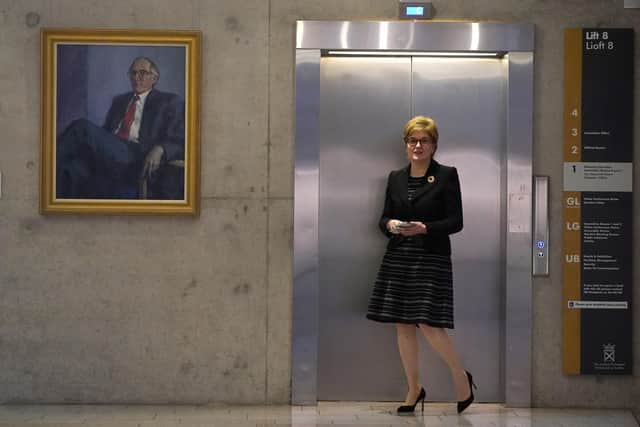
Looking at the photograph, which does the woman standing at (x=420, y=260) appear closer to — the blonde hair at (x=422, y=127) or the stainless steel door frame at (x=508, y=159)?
Answer: the blonde hair at (x=422, y=127)

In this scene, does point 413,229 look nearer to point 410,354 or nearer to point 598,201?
point 410,354

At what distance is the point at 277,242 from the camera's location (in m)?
7.13

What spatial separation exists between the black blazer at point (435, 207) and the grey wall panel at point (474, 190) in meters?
0.39

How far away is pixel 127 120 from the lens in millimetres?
7070

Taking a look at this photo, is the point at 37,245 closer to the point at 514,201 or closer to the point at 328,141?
the point at 328,141

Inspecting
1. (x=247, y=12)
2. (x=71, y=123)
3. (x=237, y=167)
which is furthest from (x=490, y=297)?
(x=71, y=123)

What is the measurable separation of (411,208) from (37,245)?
2509mm

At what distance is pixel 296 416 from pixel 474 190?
6.46 feet

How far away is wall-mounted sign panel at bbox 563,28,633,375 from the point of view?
7.10 m

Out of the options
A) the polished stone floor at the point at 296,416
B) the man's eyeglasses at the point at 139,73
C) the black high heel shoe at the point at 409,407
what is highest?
the man's eyeglasses at the point at 139,73

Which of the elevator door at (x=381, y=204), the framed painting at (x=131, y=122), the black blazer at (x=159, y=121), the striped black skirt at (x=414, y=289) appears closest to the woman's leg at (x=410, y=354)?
Result: the striped black skirt at (x=414, y=289)

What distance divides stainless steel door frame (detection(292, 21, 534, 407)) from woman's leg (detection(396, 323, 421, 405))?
59 cm

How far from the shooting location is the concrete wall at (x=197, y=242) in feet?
23.3

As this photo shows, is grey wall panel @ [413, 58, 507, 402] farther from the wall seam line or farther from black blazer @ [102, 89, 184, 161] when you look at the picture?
black blazer @ [102, 89, 184, 161]
